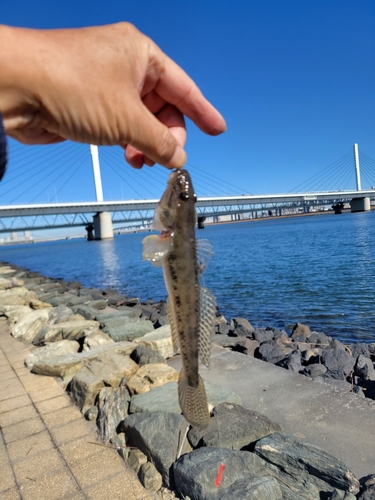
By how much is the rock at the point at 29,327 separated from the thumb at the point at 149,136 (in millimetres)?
8818

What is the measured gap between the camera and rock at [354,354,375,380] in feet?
25.6

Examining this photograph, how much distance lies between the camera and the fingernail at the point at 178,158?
252cm

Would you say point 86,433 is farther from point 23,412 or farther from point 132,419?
point 23,412

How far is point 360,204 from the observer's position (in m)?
122

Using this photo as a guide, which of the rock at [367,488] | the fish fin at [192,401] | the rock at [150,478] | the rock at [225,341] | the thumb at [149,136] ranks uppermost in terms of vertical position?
the thumb at [149,136]

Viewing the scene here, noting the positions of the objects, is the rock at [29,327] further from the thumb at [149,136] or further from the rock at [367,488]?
the thumb at [149,136]

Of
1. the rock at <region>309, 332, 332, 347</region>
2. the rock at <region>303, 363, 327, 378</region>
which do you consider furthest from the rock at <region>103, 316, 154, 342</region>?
the rock at <region>309, 332, 332, 347</region>

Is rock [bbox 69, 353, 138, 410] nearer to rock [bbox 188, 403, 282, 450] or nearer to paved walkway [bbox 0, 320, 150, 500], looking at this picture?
paved walkway [bbox 0, 320, 150, 500]

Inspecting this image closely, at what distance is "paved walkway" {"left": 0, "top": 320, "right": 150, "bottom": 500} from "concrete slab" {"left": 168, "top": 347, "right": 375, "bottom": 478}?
2061mm

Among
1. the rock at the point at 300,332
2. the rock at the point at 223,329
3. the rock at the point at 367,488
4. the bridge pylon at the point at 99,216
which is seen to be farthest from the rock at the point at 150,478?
the bridge pylon at the point at 99,216

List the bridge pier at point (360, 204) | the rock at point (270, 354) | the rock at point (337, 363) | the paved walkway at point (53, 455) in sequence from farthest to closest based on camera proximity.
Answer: the bridge pier at point (360, 204) → the rock at point (270, 354) → the rock at point (337, 363) → the paved walkway at point (53, 455)

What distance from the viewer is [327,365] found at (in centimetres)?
829

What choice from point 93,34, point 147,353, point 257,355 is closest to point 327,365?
point 257,355

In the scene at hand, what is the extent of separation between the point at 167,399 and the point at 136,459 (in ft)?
3.33
